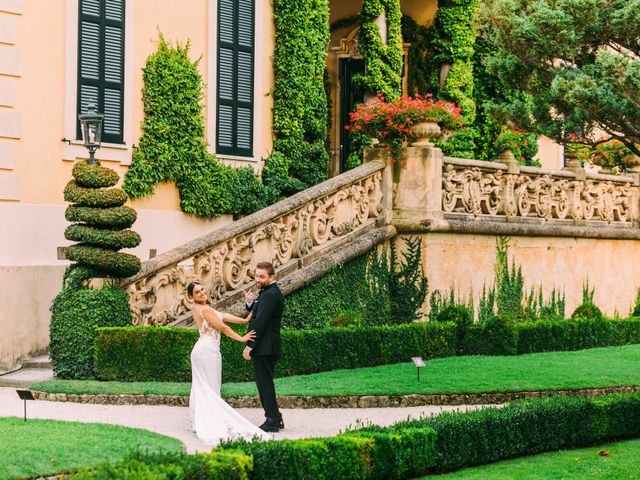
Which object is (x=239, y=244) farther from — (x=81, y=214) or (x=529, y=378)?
(x=529, y=378)

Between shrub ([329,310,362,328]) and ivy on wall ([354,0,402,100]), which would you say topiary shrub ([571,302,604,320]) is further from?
shrub ([329,310,362,328])

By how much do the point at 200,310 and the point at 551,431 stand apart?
380 cm

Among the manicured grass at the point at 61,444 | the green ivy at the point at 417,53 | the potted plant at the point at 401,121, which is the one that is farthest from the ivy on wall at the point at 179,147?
the manicured grass at the point at 61,444

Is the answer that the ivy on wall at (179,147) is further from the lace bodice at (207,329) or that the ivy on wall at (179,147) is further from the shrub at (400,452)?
the shrub at (400,452)

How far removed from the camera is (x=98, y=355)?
15328 millimetres

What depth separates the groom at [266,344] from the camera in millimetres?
12617

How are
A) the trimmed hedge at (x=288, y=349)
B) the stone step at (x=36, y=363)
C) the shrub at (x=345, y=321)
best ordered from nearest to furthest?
the trimmed hedge at (x=288, y=349) → the stone step at (x=36, y=363) → the shrub at (x=345, y=321)

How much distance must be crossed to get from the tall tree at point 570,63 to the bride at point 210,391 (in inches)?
204

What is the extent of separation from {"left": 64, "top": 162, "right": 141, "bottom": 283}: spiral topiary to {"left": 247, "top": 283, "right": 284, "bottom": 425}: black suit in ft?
11.4

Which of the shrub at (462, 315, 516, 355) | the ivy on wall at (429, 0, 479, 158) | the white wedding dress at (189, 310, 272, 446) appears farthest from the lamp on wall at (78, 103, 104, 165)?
the ivy on wall at (429, 0, 479, 158)

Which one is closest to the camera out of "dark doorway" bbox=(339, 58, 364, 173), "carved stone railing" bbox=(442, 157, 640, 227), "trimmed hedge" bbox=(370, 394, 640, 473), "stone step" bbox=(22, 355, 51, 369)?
"trimmed hedge" bbox=(370, 394, 640, 473)

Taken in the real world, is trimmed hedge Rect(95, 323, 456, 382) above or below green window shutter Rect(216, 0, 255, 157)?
below

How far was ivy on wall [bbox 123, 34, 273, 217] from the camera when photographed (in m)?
19.5

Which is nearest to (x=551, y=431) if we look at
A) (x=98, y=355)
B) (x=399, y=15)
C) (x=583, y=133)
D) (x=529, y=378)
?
(x=529, y=378)
